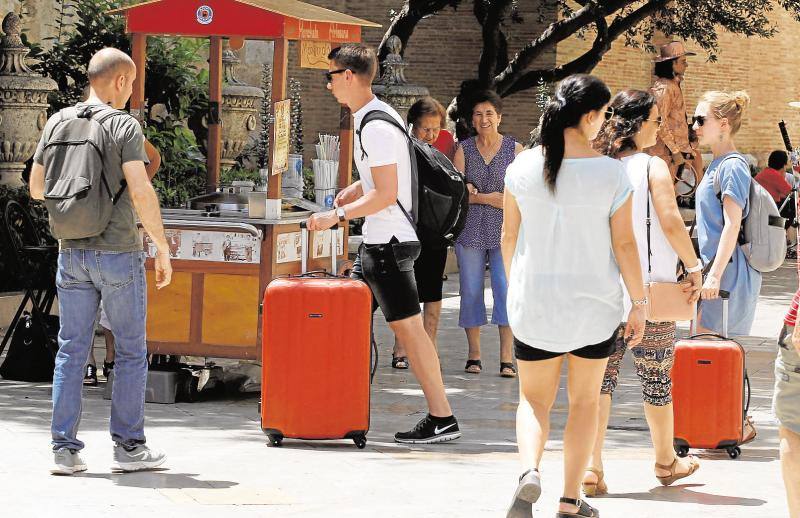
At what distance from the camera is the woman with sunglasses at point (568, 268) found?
5.43 m

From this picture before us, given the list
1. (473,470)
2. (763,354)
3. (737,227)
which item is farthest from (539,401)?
(763,354)

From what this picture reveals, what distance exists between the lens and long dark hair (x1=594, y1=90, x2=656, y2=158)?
6320 millimetres

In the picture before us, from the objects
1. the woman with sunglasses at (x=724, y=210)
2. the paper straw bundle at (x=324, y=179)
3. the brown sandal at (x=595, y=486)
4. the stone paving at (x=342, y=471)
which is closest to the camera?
the stone paving at (x=342, y=471)

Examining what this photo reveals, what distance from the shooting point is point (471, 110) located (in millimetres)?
9773

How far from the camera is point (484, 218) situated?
976cm

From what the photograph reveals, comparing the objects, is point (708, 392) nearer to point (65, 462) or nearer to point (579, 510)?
point (579, 510)

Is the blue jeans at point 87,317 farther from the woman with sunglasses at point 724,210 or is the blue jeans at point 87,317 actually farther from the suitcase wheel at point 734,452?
the suitcase wheel at point 734,452

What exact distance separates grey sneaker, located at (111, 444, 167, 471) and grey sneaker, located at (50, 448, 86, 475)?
6.9 inches

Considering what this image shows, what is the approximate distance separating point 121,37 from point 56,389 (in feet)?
26.2

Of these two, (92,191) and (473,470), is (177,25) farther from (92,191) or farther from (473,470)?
(473,470)

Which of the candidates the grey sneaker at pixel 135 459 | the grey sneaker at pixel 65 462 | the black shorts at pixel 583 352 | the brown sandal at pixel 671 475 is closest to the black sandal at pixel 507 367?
the brown sandal at pixel 671 475

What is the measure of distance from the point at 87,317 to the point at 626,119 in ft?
8.27

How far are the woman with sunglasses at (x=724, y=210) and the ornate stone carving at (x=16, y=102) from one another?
6658 millimetres

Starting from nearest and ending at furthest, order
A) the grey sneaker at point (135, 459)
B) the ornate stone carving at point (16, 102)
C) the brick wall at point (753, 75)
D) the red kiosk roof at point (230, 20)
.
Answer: the grey sneaker at point (135, 459), the red kiosk roof at point (230, 20), the ornate stone carving at point (16, 102), the brick wall at point (753, 75)
